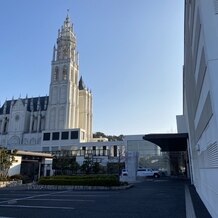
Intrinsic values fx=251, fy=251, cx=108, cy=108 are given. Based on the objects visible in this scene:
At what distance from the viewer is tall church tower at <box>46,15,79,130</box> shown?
7844 cm

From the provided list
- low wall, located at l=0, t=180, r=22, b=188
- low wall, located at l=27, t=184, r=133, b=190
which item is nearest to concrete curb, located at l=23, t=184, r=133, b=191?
low wall, located at l=27, t=184, r=133, b=190

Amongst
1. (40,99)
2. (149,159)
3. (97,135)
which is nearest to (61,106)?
(40,99)

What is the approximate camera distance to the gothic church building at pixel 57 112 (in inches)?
2953

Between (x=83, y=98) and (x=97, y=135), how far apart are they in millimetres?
17059

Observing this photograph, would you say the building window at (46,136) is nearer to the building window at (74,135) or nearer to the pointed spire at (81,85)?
the building window at (74,135)

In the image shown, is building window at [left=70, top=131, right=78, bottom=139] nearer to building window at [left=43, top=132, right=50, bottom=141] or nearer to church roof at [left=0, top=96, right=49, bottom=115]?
building window at [left=43, top=132, right=50, bottom=141]

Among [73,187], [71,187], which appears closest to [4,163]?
[71,187]

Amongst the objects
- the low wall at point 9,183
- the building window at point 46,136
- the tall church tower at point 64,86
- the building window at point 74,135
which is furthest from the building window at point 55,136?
the low wall at point 9,183

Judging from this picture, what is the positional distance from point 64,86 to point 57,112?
8.68 metres

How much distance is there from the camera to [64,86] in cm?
8069

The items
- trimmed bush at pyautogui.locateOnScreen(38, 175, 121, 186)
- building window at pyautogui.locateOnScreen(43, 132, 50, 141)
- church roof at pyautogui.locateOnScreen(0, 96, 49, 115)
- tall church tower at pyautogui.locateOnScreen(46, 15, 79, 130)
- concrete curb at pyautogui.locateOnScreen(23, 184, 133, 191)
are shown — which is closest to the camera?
concrete curb at pyautogui.locateOnScreen(23, 184, 133, 191)

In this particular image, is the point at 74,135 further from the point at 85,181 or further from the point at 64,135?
the point at 85,181

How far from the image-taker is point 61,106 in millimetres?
79438

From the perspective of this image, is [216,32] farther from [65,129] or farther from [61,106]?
[61,106]
